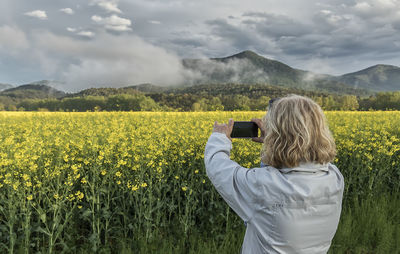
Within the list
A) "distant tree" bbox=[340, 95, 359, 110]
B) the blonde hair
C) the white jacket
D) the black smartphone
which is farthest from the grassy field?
"distant tree" bbox=[340, 95, 359, 110]

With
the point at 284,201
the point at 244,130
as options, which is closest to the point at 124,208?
the point at 244,130

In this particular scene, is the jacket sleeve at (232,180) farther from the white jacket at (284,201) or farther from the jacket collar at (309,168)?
the jacket collar at (309,168)

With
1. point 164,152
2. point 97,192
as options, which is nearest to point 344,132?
point 164,152

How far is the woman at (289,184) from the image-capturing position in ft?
4.61

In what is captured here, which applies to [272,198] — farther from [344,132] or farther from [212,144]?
[344,132]

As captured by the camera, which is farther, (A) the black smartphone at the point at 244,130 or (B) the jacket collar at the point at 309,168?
(A) the black smartphone at the point at 244,130

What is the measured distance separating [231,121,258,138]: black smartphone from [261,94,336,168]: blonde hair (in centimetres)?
24

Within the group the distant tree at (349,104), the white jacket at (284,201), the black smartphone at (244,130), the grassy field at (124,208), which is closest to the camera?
the white jacket at (284,201)

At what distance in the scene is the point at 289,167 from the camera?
4.87 ft

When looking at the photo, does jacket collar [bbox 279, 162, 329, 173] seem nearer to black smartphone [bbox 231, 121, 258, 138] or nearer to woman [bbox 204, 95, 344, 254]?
woman [bbox 204, 95, 344, 254]

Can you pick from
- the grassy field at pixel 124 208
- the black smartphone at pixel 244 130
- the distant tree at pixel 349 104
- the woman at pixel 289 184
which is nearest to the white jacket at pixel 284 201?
the woman at pixel 289 184

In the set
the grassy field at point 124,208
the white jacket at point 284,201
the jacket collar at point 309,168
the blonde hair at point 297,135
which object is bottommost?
the grassy field at point 124,208

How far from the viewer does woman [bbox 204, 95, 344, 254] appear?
141cm

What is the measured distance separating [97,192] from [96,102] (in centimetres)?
5300
